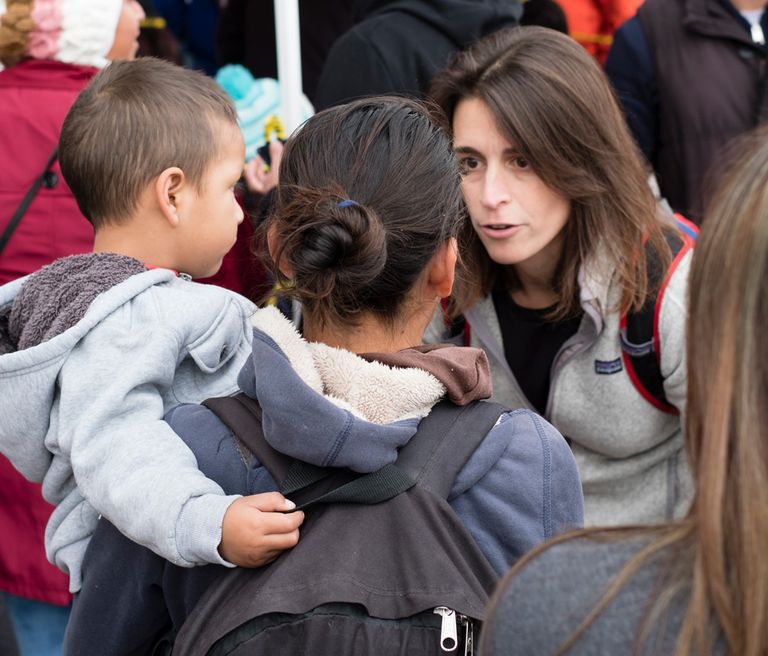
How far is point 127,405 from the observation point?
1666 millimetres

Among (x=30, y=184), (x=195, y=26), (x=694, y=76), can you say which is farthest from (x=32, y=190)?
(x=195, y=26)

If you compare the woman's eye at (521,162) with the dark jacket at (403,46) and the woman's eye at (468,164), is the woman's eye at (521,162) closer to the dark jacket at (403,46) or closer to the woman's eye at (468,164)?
the woman's eye at (468,164)

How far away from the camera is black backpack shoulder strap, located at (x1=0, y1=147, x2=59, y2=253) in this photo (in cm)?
257

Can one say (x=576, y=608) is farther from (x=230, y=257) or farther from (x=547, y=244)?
(x=230, y=257)

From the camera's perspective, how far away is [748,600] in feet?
3.23

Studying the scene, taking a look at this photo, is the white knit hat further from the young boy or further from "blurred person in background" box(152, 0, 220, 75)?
"blurred person in background" box(152, 0, 220, 75)

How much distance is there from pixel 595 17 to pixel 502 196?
2.39 meters

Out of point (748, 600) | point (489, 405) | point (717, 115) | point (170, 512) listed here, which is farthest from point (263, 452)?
point (717, 115)

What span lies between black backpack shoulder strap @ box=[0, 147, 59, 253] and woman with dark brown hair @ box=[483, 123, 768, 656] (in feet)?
6.13

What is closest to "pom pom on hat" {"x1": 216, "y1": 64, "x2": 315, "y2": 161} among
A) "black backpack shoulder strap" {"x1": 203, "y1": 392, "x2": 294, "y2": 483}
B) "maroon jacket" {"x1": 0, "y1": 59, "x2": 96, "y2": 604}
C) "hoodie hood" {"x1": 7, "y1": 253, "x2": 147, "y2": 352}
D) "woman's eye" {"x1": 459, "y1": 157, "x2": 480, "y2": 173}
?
"maroon jacket" {"x1": 0, "y1": 59, "x2": 96, "y2": 604}

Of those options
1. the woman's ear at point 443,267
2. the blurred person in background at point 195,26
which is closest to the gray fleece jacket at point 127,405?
the woman's ear at point 443,267

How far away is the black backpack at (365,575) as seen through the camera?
1.38m

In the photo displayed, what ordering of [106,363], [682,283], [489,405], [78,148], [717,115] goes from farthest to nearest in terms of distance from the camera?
[717,115]
[682,283]
[78,148]
[106,363]
[489,405]

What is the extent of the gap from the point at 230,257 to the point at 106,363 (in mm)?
908
